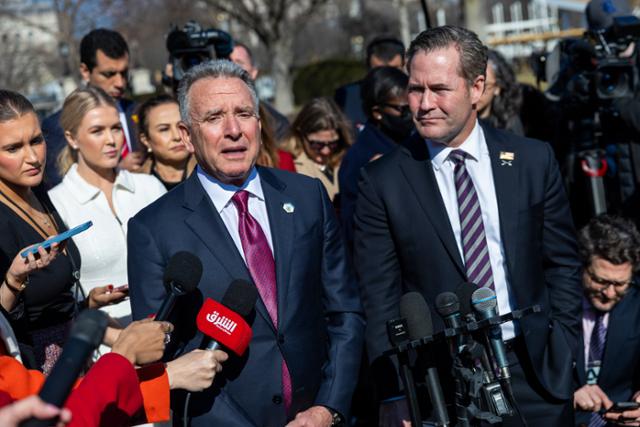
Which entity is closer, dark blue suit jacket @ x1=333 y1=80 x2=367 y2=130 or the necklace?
the necklace

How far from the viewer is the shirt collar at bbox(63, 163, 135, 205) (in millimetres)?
4617

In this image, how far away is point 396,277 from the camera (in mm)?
3742

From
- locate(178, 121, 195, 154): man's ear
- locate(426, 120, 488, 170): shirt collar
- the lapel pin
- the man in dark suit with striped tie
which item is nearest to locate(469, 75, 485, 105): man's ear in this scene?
the man in dark suit with striped tie

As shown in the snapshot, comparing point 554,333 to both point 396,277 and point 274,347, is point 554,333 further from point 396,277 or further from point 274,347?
point 274,347

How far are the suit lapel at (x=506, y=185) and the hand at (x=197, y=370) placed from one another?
4.29 feet

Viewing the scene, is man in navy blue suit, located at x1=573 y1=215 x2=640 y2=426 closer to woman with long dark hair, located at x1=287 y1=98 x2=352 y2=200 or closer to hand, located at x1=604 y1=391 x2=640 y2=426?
hand, located at x1=604 y1=391 x2=640 y2=426

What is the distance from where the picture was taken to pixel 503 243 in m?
3.63

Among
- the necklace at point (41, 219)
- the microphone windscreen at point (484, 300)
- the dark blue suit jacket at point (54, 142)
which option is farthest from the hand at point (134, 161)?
the microphone windscreen at point (484, 300)

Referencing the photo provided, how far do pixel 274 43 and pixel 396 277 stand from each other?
97.3ft

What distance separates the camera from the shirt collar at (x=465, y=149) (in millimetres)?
3709

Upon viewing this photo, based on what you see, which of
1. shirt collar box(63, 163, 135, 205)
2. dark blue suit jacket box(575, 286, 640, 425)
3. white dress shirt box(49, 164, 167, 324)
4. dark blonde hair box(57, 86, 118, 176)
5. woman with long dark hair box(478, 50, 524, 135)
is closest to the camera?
white dress shirt box(49, 164, 167, 324)

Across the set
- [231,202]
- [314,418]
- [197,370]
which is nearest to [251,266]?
[231,202]

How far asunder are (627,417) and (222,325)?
241 centimetres

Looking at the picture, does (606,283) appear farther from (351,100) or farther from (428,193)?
(351,100)
